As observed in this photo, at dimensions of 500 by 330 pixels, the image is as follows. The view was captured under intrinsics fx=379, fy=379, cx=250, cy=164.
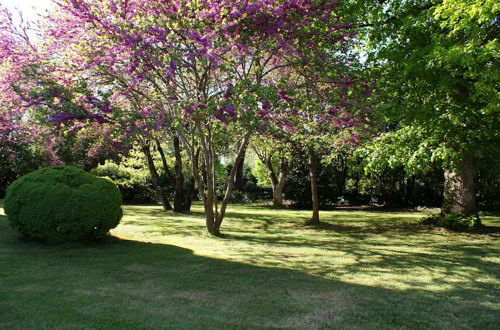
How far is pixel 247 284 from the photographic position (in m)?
5.52

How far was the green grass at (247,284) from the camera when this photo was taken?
411cm

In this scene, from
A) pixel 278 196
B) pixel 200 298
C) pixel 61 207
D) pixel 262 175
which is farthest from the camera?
pixel 262 175

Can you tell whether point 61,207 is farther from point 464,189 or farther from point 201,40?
point 464,189

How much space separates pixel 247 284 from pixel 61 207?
4.53m

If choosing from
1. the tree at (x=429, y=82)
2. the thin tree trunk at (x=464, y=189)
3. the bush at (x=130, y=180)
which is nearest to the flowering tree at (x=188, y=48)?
the tree at (x=429, y=82)

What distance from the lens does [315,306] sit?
4.53 metres

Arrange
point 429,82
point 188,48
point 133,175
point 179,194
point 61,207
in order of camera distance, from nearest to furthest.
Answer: point 61,207, point 188,48, point 429,82, point 179,194, point 133,175

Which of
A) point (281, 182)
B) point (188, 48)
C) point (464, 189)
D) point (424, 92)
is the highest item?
point (188, 48)

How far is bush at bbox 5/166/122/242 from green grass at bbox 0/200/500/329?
A: 0.36 m

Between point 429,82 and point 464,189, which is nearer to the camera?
point 429,82

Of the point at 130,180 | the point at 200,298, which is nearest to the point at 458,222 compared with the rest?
the point at 200,298

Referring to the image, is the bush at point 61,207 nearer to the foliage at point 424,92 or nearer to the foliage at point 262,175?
the foliage at point 424,92

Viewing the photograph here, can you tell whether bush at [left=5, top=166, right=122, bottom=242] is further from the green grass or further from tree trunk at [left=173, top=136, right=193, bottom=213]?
tree trunk at [left=173, top=136, right=193, bottom=213]

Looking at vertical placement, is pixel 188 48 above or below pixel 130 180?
above
